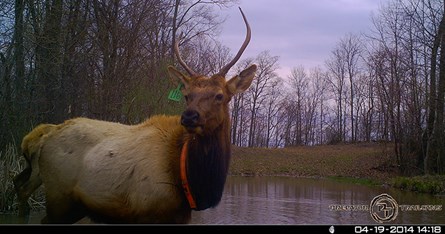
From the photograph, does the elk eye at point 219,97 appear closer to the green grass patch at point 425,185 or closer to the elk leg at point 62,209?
the elk leg at point 62,209

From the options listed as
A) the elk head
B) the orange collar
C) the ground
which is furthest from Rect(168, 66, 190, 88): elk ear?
the ground

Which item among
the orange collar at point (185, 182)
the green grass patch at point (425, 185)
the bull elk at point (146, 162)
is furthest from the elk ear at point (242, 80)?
the green grass patch at point (425, 185)

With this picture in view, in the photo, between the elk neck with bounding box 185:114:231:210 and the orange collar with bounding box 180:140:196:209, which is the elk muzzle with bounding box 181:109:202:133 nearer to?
the elk neck with bounding box 185:114:231:210

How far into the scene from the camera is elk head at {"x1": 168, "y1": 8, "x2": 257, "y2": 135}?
4.78 metres

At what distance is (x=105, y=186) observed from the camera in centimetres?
507

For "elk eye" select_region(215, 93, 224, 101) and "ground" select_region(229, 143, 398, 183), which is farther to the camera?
"ground" select_region(229, 143, 398, 183)

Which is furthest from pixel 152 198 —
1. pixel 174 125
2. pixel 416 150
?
pixel 416 150

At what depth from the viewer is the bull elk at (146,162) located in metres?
Result: 4.85

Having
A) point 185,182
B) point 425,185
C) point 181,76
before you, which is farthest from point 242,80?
point 425,185

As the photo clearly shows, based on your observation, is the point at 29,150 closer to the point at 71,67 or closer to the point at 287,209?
the point at 287,209

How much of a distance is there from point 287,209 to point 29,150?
6.64m

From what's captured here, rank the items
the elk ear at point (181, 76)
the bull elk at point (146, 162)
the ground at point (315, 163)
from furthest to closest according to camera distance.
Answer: the ground at point (315, 163), the elk ear at point (181, 76), the bull elk at point (146, 162)

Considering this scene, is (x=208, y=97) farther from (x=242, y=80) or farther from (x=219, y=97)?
(x=242, y=80)

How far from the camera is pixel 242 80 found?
19.0ft
